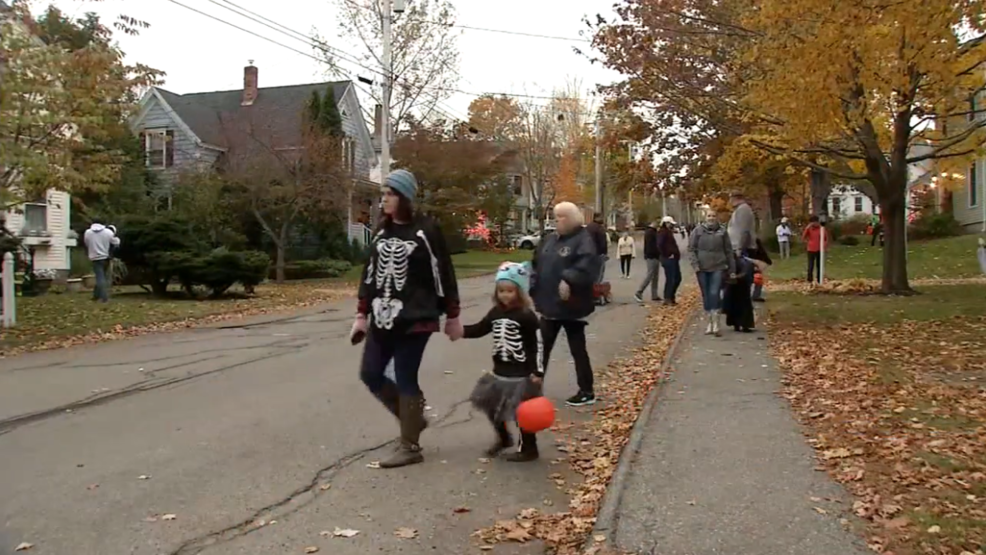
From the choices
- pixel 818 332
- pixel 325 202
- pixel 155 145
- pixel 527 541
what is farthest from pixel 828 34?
pixel 155 145

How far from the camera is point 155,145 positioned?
39.3m

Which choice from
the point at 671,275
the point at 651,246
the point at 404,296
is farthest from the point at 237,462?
the point at 651,246

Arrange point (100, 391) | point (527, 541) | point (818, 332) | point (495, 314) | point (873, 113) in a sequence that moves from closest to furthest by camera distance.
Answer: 1. point (527, 541)
2. point (495, 314)
3. point (100, 391)
4. point (818, 332)
5. point (873, 113)

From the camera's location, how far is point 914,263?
25.6m

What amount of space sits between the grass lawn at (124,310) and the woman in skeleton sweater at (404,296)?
28.3ft

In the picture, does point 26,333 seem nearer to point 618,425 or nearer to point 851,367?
point 618,425

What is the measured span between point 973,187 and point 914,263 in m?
11.3

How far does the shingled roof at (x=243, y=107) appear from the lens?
118 ft

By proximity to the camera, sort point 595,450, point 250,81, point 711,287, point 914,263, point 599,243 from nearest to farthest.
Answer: point 595,450, point 599,243, point 711,287, point 914,263, point 250,81

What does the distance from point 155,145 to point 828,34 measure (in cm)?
3326

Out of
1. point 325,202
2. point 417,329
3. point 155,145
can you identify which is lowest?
point 417,329

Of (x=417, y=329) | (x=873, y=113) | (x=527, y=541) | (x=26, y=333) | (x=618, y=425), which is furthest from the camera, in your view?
(x=873, y=113)

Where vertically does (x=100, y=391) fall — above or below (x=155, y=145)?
below

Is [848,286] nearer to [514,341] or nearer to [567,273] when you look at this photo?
[567,273]
